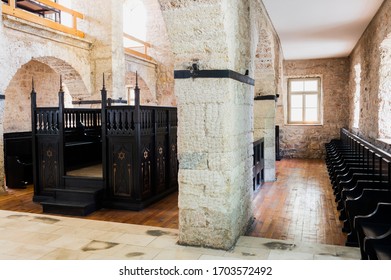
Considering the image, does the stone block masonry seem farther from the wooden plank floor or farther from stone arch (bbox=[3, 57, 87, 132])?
stone arch (bbox=[3, 57, 87, 132])

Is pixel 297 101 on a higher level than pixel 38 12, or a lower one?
lower

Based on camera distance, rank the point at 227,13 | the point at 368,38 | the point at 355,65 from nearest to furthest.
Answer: the point at 227,13 → the point at 368,38 → the point at 355,65

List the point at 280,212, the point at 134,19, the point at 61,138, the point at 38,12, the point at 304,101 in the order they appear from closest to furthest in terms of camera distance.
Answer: the point at 280,212
the point at 61,138
the point at 38,12
the point at 304,101
the point at 134,19

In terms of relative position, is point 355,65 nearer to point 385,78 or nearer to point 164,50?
point 385,78

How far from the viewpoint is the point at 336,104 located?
11.3 m

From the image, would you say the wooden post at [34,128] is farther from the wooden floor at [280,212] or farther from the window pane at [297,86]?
the window pane at [297,86]

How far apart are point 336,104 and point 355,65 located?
190cm

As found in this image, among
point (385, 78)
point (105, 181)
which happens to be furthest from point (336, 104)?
point (105, 181)

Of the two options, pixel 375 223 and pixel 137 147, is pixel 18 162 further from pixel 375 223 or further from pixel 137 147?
pixel 375 223

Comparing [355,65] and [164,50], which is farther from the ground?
[164,50]

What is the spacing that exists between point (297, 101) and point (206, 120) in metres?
9.17

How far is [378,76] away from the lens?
20.6ft

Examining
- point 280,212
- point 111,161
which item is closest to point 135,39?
point 111,161

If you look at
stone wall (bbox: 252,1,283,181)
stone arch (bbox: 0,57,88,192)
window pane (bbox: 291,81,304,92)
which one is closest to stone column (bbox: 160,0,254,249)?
stone wall (bbox: 252,1,283,181)
